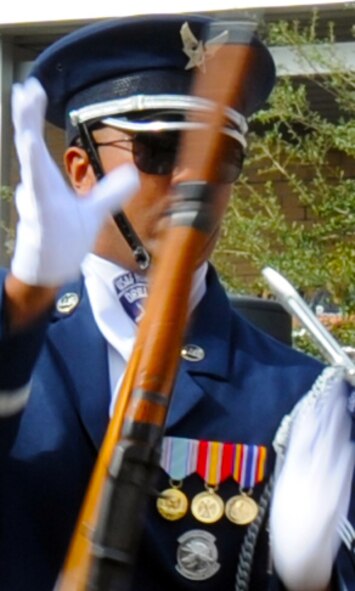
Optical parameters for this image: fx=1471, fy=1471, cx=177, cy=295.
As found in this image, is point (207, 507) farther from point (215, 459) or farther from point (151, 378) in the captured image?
point (151, 378)

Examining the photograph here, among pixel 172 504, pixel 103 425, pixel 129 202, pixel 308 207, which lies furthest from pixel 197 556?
pixel 308 207

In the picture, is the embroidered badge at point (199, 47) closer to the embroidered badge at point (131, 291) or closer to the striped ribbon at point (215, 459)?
the embroidered badge at point (131, 291)

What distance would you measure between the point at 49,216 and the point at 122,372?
0.64 m

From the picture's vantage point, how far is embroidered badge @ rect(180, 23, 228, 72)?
1227mm

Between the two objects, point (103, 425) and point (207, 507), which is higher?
point (103, 425)

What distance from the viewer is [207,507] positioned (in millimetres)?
1978

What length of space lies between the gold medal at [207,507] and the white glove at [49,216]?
694 millimetres

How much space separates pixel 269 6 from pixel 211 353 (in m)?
4.08

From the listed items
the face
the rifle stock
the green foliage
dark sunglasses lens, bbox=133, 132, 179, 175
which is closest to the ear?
the face

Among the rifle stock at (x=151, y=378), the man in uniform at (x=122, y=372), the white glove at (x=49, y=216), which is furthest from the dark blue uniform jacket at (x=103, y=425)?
the rifle stock at (x=151, y=378)

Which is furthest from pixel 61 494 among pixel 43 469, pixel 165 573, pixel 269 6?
pixel 269 6

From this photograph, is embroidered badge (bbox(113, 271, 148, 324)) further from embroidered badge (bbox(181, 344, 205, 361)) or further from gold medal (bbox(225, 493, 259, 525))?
gold medal (bbox(225, 493, 259, 525))

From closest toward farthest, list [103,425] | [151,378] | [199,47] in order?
1. [151,378]
2. [199,47]
3. [103,425]

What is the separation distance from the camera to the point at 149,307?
1.20 m
